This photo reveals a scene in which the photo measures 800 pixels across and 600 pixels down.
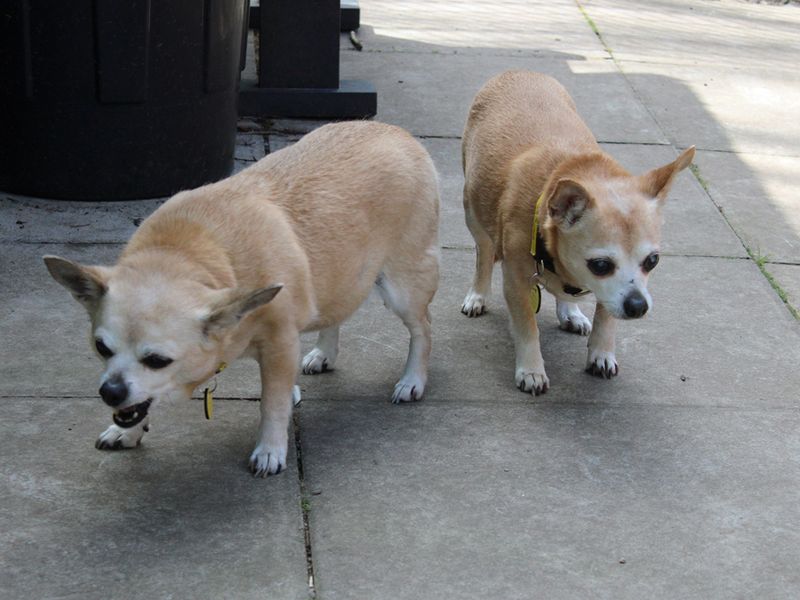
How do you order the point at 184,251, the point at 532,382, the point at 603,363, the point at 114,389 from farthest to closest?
the point at 603,363, the point at 532,382, the point at 184,251, the point at 114,389

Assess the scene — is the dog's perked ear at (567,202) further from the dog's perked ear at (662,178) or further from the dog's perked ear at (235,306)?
the dog's perked ear at (235,306)

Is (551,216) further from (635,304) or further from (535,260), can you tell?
(635,304)

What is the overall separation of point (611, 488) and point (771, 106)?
5138mm

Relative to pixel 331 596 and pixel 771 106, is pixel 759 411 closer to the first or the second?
pixel 331 596

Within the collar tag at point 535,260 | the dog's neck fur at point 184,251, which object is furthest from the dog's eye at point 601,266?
the dog's neck fur at point 184,251

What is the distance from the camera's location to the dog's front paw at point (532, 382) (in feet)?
15.6

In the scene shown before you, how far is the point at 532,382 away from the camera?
4.74 meters

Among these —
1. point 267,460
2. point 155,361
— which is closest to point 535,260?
point 267,460

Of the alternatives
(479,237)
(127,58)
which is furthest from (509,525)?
(127,58)

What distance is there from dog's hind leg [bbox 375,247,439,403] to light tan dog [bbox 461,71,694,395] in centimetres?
40

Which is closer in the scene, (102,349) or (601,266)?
(102,349)

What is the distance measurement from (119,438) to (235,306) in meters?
0.94

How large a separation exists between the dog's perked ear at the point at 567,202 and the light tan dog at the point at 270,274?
506mm

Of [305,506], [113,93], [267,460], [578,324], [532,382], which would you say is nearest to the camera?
[305,506]
